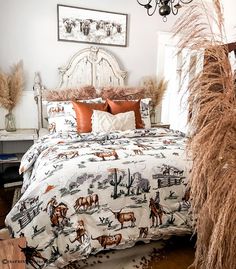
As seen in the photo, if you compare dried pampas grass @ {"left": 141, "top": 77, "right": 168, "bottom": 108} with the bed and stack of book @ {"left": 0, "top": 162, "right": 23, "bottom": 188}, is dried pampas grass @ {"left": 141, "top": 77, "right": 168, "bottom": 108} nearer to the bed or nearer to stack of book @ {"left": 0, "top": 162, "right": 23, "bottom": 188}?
the bed

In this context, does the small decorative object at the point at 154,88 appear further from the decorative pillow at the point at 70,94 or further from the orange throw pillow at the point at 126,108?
the decorative pillow at the point at 70,94

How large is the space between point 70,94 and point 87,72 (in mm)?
428

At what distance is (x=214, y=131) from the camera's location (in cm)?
105


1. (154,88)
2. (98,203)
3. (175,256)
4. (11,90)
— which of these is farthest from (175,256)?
(11,90)

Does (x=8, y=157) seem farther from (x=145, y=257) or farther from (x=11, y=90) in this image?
(x=145, y=257)

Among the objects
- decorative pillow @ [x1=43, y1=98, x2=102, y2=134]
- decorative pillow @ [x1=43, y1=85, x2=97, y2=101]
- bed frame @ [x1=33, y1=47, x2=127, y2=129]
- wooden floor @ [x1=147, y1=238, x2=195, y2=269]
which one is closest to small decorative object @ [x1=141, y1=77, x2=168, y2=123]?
bed frame @ [x1=33, y1=47, x2=127, y2=129]

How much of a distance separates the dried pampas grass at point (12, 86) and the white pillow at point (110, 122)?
112 centimetres

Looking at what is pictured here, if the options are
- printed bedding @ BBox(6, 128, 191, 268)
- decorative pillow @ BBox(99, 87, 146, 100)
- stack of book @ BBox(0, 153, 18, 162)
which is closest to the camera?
printed bedding @ BBox(6, 128, 191, 268)

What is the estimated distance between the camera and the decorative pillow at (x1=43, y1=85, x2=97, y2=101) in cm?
350

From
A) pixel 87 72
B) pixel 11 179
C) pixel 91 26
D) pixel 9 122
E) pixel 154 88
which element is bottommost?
pixel 11 179

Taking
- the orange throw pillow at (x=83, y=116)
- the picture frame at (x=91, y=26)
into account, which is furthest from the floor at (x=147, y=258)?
the picture frame at (x=91, y=26)

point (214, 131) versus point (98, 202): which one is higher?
point (214, 131)

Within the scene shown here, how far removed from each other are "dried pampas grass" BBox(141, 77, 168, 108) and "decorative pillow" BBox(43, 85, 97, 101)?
83 centimetres

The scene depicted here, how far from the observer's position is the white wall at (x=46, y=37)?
338cm
